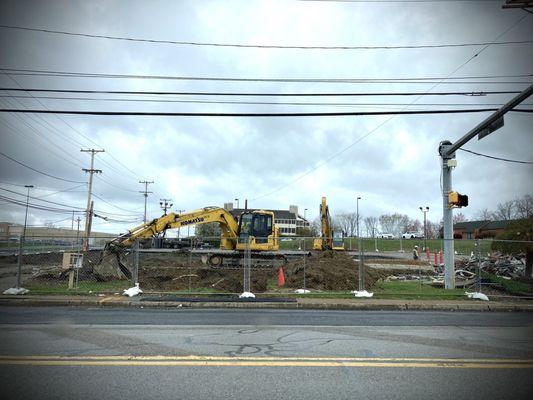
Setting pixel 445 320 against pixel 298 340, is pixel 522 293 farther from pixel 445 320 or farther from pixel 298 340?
pixel 298 340

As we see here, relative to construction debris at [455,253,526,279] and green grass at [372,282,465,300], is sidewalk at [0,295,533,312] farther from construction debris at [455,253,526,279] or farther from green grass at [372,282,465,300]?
construction debris at [455,253,526,279]

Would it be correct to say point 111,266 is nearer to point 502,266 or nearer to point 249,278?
point 249,278

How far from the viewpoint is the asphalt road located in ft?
14.4

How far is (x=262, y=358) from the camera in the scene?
5594mm

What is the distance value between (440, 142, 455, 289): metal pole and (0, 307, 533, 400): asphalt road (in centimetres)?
588

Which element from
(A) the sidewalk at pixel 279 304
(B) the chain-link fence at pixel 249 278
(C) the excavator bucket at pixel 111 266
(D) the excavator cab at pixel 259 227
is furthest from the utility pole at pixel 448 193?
(C) the excavator bucket at pixel 111 266

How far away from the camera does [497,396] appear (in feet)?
13.9

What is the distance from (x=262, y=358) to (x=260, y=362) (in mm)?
207

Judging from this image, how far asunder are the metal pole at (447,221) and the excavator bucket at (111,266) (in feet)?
45.3

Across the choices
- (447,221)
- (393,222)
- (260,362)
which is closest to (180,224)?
(447,221)

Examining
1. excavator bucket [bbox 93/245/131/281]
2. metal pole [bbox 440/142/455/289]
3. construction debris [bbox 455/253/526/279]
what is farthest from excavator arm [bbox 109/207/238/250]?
construction debris [bbox 455/253/526/279]

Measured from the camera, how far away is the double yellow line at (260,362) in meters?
5.26

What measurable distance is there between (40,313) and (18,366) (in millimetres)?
5549

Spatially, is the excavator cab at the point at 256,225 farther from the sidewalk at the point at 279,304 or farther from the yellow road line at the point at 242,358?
the yellow road line at the point at 242,358
